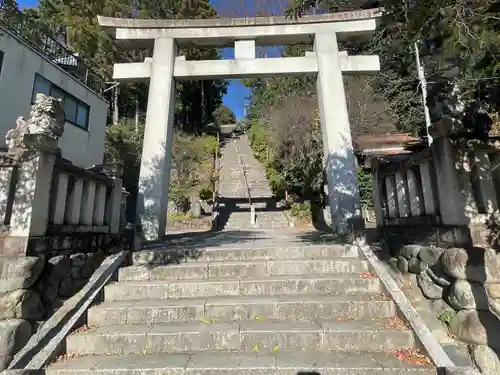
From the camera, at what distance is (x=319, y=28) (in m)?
7.65

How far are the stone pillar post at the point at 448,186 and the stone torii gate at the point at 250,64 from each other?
3.28 metres

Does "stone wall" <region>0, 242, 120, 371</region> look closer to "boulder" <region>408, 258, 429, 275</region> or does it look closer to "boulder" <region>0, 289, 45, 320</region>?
"boulder" <region>0, 289, 45, 320</region>

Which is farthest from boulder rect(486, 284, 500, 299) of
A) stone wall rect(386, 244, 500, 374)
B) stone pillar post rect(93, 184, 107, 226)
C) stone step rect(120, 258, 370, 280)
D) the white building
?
the white building

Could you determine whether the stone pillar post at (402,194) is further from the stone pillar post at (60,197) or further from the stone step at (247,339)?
the stone pillar post at (60,197)

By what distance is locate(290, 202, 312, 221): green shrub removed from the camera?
15.4 m

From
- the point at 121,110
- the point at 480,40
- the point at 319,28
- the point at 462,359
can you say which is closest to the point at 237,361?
the point at 462,359

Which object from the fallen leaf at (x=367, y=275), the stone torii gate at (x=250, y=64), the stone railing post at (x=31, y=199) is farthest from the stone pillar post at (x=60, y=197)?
the fallen leaf at (x=367, y=275)

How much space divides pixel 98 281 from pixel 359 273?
357cm

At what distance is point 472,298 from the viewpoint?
10.1ft

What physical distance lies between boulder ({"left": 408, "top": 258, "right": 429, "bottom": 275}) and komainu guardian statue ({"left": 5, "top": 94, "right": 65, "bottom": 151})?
188 inches

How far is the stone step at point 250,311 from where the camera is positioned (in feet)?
11.3

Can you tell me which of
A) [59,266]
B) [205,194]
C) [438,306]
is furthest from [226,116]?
[438,306]

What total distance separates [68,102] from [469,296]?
13437mm

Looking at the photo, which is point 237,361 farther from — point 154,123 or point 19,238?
point 154,123
